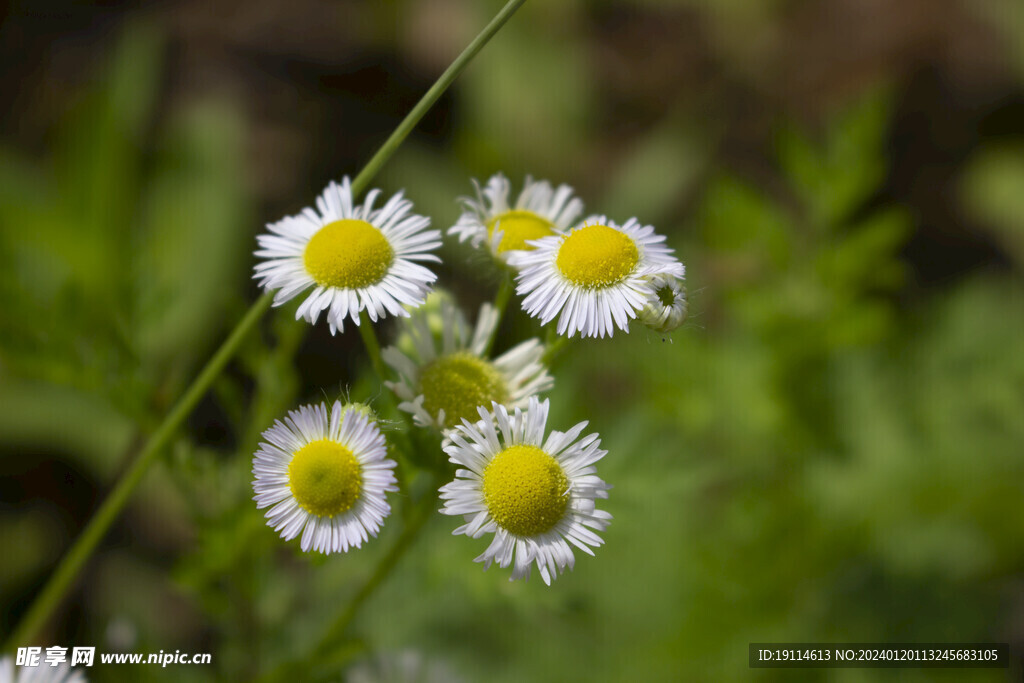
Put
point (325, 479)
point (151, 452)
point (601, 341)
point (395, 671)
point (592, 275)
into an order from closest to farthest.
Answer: point (325, 479) → point (592, 275) → point (151, 452) → point (395, 671) → point (601, 341)

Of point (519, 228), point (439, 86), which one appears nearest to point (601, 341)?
point (519, 228)

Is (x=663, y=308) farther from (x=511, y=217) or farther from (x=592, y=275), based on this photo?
(x=511, y=217)

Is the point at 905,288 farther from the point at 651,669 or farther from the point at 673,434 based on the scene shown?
the point at 651,669

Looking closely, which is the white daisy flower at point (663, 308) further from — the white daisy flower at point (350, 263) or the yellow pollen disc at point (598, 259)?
the white daisy flower at point (350, 263)

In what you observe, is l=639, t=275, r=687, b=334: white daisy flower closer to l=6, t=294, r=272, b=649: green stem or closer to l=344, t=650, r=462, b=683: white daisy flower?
l=6, t=294, r=272, b=649: green stem

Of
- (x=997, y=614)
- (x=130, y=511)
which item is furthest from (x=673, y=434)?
(x=130, y=511)

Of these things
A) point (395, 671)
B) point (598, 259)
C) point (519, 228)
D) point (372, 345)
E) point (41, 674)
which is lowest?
point (41, 674)
